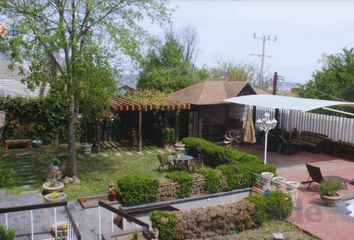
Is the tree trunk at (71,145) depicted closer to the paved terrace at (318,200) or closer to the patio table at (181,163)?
the patio table at (181,163)

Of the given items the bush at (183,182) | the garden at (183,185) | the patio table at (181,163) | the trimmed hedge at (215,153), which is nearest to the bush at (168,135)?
the garden at (183,185)

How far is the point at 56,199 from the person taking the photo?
38.8 ft

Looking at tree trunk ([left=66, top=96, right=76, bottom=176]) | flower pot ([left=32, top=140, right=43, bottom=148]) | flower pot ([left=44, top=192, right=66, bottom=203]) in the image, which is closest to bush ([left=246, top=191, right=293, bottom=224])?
flower pot ([left=44, top=192, right=66, bottom=203])

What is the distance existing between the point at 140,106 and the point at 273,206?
10.5m

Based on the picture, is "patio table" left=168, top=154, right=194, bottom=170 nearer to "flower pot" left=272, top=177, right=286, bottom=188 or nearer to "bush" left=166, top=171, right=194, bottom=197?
"bush" left=166, top=171, right=194, bottom=197

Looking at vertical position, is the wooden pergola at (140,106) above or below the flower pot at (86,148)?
above

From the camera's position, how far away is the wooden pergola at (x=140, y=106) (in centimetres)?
2012

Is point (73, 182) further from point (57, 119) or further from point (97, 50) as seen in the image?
point (57, 119)

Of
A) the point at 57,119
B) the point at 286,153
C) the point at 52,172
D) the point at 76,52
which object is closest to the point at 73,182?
the point at 52,172

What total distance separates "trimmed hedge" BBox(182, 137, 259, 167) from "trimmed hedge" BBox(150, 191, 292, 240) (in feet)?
11.1

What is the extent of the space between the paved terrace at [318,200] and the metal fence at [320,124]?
137 cm

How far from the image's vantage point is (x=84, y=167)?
17188 mm

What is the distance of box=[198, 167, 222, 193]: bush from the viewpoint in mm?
13336

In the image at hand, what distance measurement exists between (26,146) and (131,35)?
967cm
